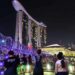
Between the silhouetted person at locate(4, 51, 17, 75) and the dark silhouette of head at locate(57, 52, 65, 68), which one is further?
the dark silhouette of head at locate(57, 52, 65, 68)

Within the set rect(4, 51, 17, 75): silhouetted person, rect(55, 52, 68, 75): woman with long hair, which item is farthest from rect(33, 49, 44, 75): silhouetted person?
rect(4, 51, 17, 75): silhouetted person

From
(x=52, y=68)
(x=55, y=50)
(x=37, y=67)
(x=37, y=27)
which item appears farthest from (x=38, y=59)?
(x=55, y=50)

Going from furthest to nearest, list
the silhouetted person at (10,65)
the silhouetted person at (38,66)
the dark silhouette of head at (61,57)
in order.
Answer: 1. the silhouetted person at (38,66)
2. the dark silhouette of head at (61,57)
3. the silhouetted person at (10,65)

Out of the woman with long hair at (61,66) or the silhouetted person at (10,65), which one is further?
the woman with long hair at (61,66)

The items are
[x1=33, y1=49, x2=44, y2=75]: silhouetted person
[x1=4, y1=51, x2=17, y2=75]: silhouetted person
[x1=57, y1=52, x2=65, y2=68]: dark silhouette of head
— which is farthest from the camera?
[x1=33, y1=49, x2=44, y2=75]: silhouetted person

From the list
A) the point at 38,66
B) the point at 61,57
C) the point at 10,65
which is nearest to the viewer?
the point at 10,65

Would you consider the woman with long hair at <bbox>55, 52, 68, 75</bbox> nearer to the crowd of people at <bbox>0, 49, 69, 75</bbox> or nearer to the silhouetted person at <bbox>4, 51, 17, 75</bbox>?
the crowd of people at <bbox>0, 49, 69, 75</bbox>

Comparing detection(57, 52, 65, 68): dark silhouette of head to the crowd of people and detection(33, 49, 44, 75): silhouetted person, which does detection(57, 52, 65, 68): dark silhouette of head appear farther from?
Answer: detection(33, 49, 44, 75): silhouetted person

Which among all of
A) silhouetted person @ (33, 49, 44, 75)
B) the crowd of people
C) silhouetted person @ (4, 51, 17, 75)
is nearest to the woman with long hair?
the crowd of people

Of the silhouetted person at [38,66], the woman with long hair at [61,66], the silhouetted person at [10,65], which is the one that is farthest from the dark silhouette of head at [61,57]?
the silhouetted person at [10,65]

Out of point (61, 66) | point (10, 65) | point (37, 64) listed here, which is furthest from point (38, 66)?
point (10, 65)

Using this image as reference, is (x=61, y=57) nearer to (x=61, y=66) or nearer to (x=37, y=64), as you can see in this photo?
(x=61, y=66)

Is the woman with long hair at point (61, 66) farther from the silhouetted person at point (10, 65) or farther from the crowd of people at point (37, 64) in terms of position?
the silhouetted person at point (10, 65)

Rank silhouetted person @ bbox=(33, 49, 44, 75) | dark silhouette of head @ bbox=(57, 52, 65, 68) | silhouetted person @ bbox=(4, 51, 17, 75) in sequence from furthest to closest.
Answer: silhouetted person @ bbox=(33, 49, 44, 75) → dark silhouette of head @ bbox=(57, 52, 65, 68) → silhouetted person @ bbox=(4, 51, 17, 75)
